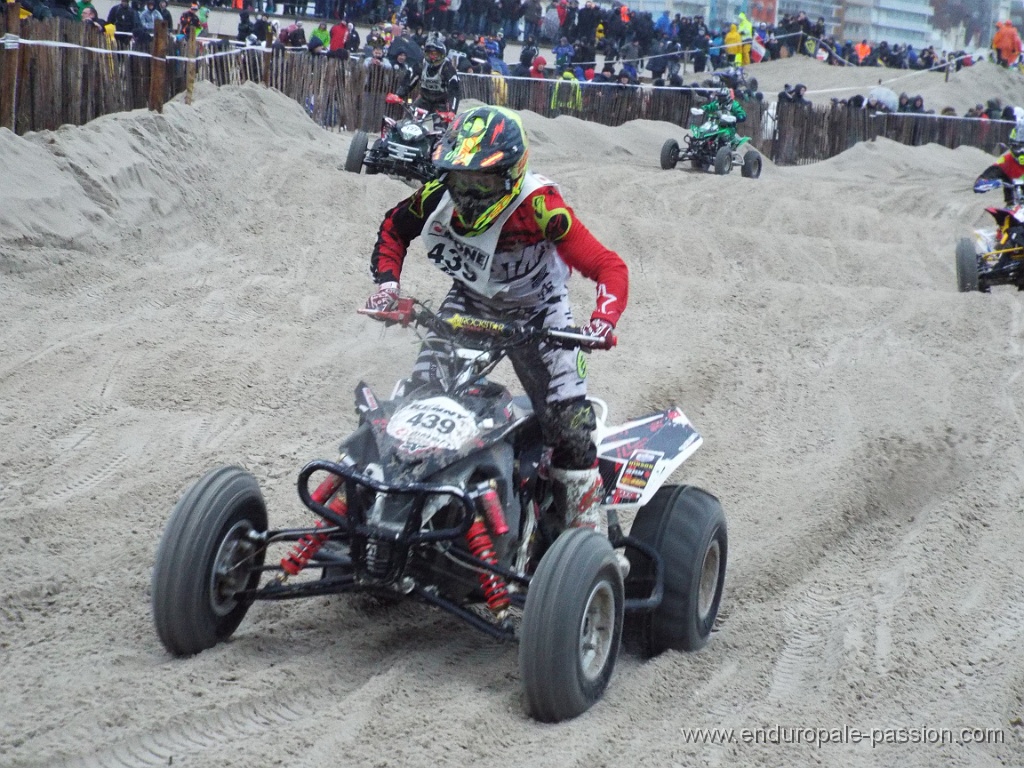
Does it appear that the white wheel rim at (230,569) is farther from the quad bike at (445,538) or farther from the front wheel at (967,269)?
the front wheel at (967,269)

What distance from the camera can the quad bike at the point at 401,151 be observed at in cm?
1445

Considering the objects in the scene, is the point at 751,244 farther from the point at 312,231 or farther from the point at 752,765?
the point at 752,765

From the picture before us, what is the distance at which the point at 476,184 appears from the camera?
13.7ft

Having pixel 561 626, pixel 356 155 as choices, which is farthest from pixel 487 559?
pixel 356 155

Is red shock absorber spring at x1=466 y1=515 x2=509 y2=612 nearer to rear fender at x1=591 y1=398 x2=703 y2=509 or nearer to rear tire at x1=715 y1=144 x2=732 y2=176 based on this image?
rear fender at x1=591 y1=398 x2=703 y2=509

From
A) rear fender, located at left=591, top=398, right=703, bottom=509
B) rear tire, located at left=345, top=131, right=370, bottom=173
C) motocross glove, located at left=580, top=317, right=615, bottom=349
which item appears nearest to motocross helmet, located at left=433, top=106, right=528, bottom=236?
motocross glove, located at left=580, top=317, right=615, bottom=349

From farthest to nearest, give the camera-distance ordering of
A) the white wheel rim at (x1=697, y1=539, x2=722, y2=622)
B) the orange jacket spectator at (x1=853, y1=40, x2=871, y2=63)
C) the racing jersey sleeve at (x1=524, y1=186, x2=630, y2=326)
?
the orange jacket spectator at (x1=853, y1=40, x2=871, y2=63), the white wheel rim at (x1=697, y1=539, x2=722, y2=622), the racing jersey sleeve at (x1=524, y1=186, x2=630, y2=326)

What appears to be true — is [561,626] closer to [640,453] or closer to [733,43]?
[640,453]

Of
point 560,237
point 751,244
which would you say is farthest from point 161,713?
point 751,244

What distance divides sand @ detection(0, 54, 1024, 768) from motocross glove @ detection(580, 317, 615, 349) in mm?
1204

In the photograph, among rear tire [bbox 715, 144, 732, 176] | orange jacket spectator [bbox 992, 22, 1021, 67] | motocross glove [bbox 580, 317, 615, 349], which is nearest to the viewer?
motocross glove [bbox 580, 317, 615, 349]

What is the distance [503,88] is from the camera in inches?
907

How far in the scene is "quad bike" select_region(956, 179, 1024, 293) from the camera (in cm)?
1180

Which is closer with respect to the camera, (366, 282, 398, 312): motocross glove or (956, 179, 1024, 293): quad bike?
(366, 282, 398, 312): motocross glove
